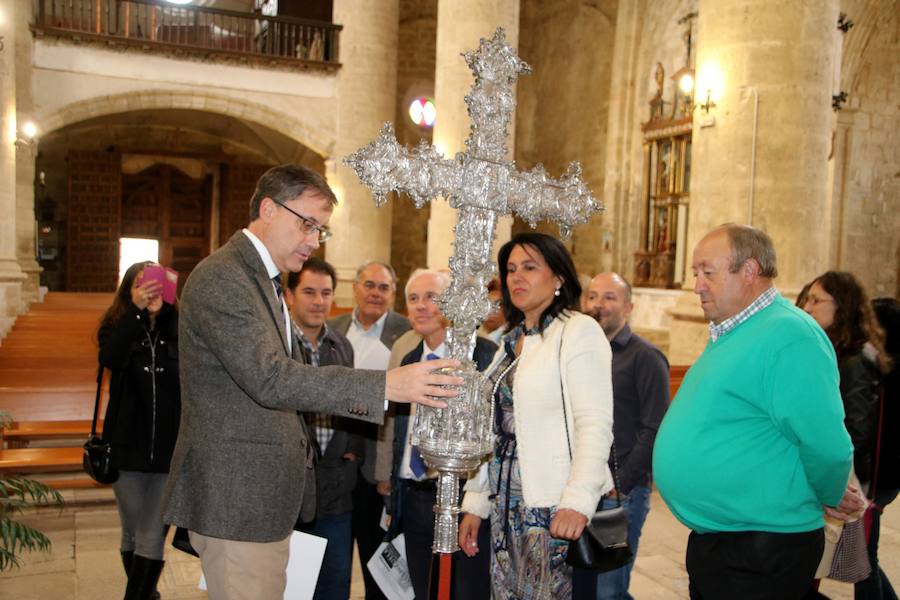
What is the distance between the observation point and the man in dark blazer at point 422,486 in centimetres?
268

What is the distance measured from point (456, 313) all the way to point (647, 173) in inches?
502

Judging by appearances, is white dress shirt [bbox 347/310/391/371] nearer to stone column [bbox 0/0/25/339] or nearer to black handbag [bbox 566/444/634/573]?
black handbag [bbox 566/444/634/573]

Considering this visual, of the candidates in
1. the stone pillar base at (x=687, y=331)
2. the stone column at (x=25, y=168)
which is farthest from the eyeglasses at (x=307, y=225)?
the stone column at (x=25, y=168)

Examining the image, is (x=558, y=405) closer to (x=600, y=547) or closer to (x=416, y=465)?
(x=600, y=547)

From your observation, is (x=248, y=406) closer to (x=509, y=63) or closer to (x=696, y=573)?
(x=509, y=63)

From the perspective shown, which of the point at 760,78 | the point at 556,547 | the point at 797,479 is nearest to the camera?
the point at 797,479

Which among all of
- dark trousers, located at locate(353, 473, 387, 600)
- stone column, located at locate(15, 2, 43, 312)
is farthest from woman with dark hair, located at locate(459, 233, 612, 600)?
stone column, located at locate(15, 2, 43, 312)

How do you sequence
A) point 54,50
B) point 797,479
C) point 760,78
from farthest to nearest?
point 54,50 < point 760,78 < point 797,479

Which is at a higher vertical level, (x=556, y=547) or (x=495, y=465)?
(x=495, y=465)

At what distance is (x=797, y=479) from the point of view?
2.00 meters

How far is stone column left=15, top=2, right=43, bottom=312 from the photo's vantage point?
37.7ft

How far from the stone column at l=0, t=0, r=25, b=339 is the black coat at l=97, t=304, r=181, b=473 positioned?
761 centimetres

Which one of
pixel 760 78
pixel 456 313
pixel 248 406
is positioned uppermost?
pixel 760 78


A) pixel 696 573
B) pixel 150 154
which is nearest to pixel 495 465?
pixel 696 573
